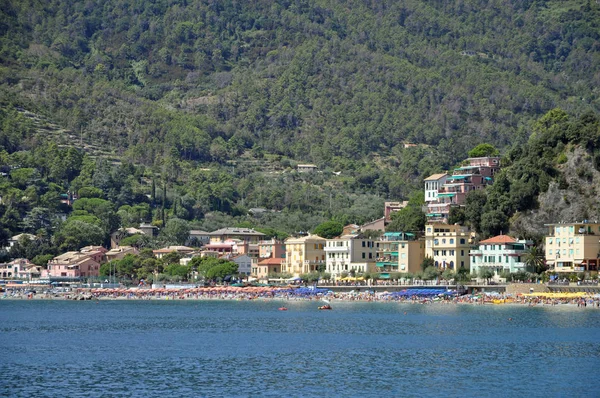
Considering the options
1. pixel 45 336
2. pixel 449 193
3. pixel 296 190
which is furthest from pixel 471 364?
pixel 296 190

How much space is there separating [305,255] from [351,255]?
790 centimetres

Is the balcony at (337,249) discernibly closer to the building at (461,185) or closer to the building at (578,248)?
the building at (461,185)

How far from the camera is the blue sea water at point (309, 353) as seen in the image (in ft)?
159

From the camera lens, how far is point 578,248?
9944 cm

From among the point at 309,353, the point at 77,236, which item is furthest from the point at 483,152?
the point at 309,353

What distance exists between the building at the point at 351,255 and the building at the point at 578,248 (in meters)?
22.3

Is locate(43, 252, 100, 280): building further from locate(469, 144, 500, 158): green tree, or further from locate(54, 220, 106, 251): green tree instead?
locate(469, 144, 500, 158): green tree

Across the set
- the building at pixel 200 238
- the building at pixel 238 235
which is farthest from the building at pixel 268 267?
the building at pixel 200 238

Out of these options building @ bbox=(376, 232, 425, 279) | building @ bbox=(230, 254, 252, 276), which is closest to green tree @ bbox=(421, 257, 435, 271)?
building @ bbox=(376, 232, 425, 279)

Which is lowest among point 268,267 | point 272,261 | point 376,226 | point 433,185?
point 268,267

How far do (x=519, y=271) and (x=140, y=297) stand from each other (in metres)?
39.9

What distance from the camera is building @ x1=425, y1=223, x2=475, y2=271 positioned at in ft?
358

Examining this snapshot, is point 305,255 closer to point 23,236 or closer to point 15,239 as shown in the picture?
point 23,236

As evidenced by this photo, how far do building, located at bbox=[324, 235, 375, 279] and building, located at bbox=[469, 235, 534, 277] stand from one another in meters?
15.2
